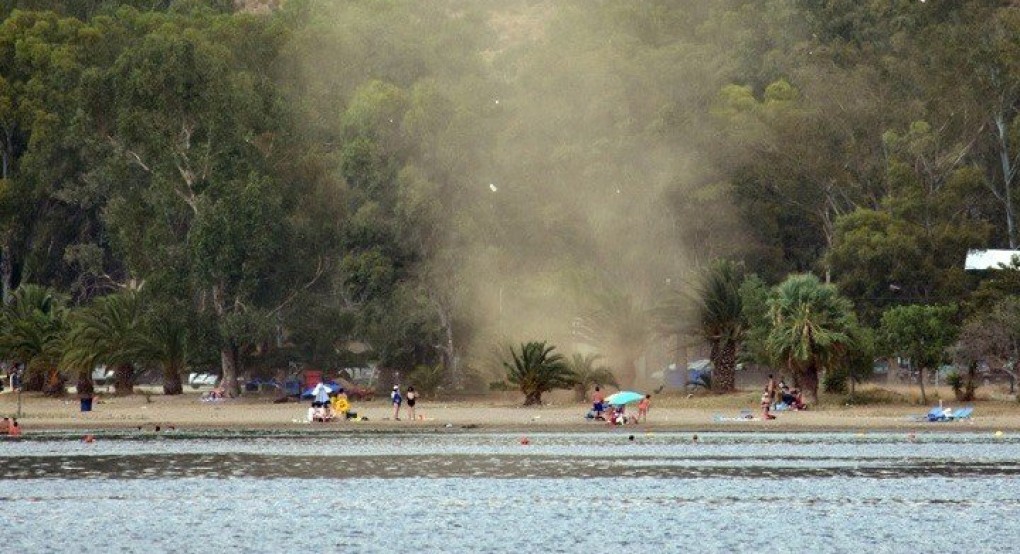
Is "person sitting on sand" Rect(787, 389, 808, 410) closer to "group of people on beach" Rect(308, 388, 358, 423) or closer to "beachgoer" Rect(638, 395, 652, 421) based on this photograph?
"beachgoer" Rect(638, 395, 652, 421)

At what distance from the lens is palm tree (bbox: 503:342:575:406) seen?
7388 cm

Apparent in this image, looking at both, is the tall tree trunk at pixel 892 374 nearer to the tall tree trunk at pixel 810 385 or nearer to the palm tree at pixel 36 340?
the tall tree trunk at pixel 810 385

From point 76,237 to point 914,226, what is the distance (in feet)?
138

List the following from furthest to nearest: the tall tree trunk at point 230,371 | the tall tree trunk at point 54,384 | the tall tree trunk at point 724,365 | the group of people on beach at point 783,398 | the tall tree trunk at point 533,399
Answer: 1. the tall tree trunk at point 230,371
2. the tall tree trunk at point 54,384
3. the tall tree trunk at point 533,399
4. the tall tree trunk at point 724,365
5. the group of people on beach at point 783,398

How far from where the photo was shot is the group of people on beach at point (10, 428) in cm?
6688

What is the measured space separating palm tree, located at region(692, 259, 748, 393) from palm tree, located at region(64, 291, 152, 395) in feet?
73.9

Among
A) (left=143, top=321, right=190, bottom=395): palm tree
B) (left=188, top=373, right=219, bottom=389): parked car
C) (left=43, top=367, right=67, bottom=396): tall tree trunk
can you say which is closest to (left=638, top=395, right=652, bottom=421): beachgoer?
(left=143, top=321, right=190, bottom=395): palm tree

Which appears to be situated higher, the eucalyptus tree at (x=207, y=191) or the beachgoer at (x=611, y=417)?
the eucalyptus tree at (x=207, y=191)

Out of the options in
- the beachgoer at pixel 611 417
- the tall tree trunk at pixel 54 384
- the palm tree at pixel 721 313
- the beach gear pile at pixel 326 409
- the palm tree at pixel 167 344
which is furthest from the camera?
the tall tree trunk at pixel 54 384

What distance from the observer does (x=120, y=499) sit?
153 ft

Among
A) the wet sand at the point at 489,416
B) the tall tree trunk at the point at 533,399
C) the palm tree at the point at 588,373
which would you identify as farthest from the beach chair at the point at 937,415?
the tall tree trunk at the point at 533,399

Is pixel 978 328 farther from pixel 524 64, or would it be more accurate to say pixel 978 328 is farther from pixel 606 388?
pixel 524 64

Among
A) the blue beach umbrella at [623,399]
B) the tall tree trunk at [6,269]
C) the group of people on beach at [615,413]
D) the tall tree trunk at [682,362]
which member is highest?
the tall tree trunk at [6,269]

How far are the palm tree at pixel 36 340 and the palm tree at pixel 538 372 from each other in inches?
737
